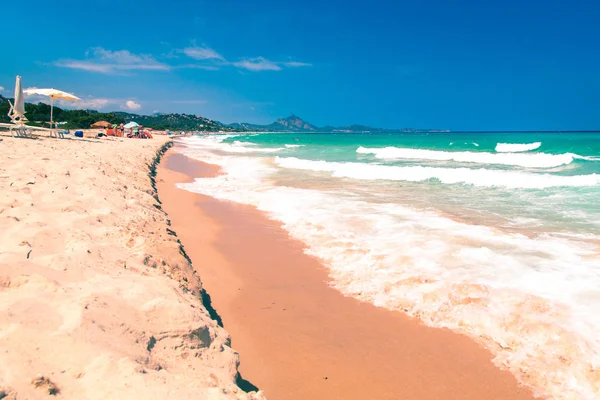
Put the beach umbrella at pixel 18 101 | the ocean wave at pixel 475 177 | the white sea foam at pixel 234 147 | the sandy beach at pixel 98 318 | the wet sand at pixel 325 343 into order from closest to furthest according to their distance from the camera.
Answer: the sandy beach at pixel 98 318 → the wet sand at pixel 325 343 → the ocean wave at pixel 475 177 → the beach umbrella at pixel 18 101 → the white sea foam at pixel 234 147

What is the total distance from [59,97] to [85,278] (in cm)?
2292

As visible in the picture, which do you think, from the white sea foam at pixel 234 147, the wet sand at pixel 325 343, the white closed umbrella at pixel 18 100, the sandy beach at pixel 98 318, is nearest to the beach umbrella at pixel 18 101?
the white closed umbrella at pixel 18 100

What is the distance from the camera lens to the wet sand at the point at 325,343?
2926 mm

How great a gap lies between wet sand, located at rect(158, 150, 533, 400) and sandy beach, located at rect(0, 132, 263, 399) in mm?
532

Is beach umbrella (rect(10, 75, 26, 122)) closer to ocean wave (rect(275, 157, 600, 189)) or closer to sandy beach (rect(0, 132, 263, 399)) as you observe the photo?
ocean wave (rect(275, 157, 600, 189))

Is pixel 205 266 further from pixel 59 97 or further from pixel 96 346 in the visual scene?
pixel 59 97

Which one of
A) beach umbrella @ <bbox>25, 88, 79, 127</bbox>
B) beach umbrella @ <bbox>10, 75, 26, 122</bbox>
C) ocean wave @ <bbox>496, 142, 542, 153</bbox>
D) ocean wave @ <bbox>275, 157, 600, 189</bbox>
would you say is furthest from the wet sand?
ocean wave @ <bbox>496, 142, 542, 153</bbox>

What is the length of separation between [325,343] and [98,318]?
→ 2.00 meters

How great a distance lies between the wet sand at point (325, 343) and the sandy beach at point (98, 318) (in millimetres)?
532

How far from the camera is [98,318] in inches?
90.4

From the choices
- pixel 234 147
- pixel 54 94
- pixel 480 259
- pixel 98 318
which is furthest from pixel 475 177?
pixel 234 147

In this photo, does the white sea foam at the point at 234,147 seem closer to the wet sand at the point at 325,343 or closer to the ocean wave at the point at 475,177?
the ocean wave at the point at 475,177

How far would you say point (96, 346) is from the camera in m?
2.04

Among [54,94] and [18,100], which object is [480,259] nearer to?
[18,100]
